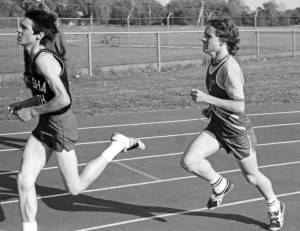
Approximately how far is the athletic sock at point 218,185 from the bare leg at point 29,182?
5.61 feet

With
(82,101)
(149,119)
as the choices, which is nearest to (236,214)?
(149,119)

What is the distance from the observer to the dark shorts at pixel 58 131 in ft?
15.5

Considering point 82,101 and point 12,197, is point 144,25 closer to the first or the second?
point 82,101

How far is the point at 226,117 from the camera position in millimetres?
5184

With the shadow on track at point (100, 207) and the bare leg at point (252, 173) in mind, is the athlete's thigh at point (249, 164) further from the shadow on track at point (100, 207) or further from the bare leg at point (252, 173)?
the shadow on track at point (100, 207)

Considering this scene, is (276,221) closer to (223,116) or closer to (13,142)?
(223,116)

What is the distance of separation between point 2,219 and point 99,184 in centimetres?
161

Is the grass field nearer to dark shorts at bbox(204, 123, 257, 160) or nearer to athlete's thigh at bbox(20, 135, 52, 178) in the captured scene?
athlete's thigh at bbox(20, 135, 52, 178)

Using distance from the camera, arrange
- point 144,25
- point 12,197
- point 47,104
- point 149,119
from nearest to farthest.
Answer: point 47,104 < point 12,197 < point 149,119 < point 144,25

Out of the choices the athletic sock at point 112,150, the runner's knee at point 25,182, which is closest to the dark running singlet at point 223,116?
the athletic sock at point 112,150

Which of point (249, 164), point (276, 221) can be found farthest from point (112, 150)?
point (276, 221)

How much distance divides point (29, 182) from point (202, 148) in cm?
165

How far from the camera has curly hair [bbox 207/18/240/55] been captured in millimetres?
5039

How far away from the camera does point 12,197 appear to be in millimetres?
6426
